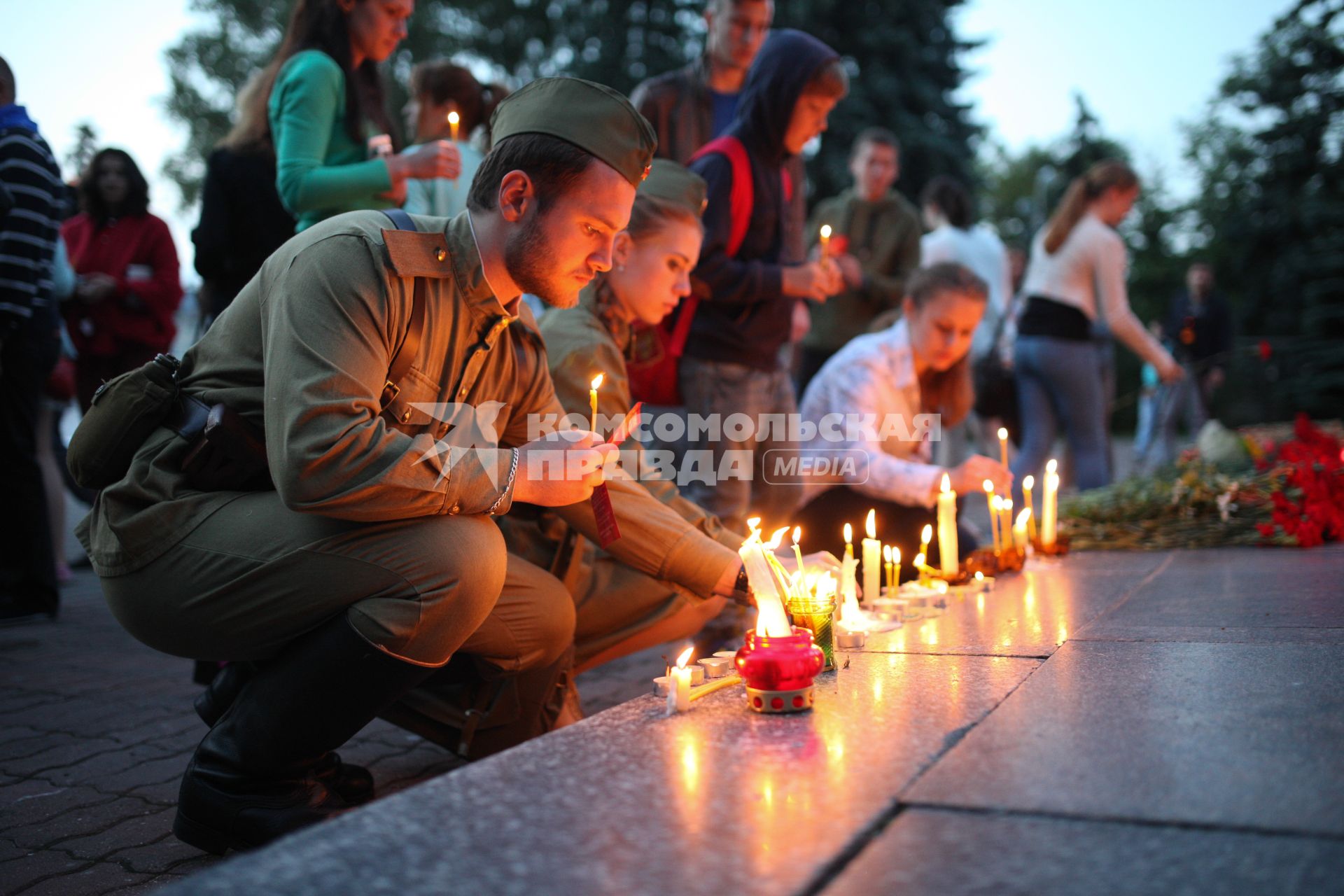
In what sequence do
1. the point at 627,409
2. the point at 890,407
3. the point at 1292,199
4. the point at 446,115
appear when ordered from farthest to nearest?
1. the point at 1292,199
2. the point at 446,115
3. the point at 890,407
4. the point at 627,409

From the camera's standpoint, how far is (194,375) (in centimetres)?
241

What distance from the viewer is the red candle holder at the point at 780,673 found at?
203cm

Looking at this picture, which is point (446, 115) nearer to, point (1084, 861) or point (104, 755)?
point (104, 755)

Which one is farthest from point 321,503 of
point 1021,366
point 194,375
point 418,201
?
point 1021,366

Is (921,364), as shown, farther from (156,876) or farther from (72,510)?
(72,510)

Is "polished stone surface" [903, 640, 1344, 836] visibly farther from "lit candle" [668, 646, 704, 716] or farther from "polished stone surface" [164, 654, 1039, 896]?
"lit candle" [668, 646, 704, 716]

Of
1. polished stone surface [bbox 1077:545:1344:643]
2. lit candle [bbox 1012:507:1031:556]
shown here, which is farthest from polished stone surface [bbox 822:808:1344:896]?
lit candle [bbox 1012:507:1031:556]

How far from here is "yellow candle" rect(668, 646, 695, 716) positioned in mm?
2080

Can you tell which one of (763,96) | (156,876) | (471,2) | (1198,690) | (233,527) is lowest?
(156,876)

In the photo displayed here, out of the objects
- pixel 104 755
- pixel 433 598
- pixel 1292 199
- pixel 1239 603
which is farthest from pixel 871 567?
pixel 1292 199

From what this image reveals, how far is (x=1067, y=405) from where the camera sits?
20.3 ft

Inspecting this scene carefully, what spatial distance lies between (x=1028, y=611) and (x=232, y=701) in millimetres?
1977

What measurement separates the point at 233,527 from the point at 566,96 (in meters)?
1.11

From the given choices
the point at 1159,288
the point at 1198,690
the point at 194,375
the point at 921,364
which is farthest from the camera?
the point at 1159,288
